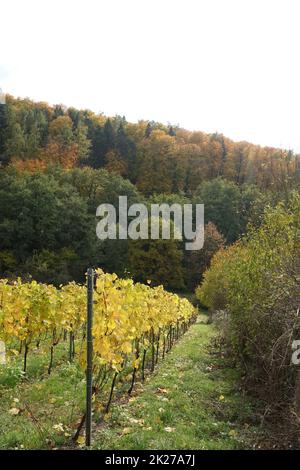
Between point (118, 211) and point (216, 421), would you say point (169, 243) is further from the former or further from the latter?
point (216, 421)

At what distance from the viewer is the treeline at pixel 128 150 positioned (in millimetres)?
68750

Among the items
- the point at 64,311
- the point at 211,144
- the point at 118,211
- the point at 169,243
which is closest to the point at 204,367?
the point at 64,311

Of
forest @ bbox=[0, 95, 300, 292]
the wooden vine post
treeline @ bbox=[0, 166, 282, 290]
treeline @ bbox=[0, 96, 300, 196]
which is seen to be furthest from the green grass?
treeline @ bbox=[0, 96, 300, 196]

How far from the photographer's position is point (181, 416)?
23.4ft

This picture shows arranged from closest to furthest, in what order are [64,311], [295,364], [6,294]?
[295,364]
[6,294]
[64,311]

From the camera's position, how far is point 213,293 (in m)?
29.8

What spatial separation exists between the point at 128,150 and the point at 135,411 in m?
72.4

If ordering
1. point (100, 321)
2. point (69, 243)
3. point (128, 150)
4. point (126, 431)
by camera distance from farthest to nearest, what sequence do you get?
point (128, 150) → point (69, 243) → point (100, 321) → point (126, 431)

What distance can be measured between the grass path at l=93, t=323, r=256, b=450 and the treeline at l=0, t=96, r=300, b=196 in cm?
5971

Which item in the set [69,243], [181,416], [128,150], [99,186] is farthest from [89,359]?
[128,150]

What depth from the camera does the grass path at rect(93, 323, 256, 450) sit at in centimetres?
585

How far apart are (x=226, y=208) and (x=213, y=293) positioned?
32.3m

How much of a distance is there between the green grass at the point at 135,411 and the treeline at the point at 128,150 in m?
59.4

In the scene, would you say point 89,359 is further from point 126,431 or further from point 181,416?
point 181,416
